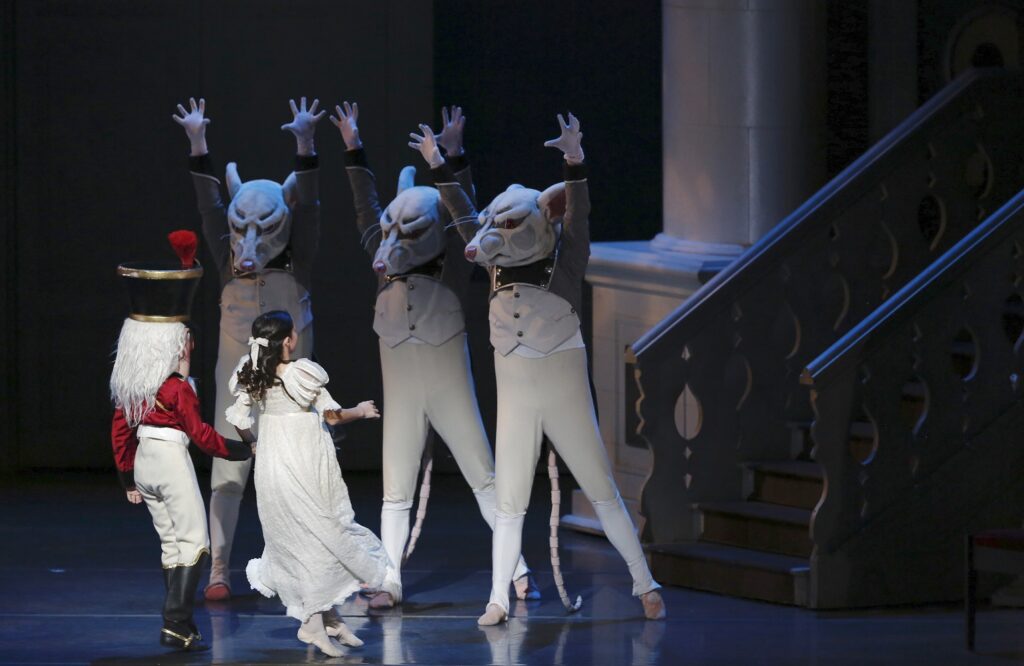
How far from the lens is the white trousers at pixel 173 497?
6816 mm

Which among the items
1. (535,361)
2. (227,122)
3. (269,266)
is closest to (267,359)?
(535,361)

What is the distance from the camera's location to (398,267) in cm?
756

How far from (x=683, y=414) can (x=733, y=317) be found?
0.82 m

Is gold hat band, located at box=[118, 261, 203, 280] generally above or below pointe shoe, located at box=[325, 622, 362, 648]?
above

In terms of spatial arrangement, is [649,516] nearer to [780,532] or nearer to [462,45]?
[780,532]

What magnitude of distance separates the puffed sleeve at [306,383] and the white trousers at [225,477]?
1.03m

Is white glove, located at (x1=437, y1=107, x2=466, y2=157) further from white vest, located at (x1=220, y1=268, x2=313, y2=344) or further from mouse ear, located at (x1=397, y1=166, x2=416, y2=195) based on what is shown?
white vest, located at (x1=220, y1=268, x2=313, y2=344)

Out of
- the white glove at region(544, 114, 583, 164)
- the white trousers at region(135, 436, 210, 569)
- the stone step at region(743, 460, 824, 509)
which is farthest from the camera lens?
the stone step at region(743, 460, 824, 509)

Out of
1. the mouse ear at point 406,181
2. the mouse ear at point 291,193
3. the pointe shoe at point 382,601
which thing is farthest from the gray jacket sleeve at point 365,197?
the pointe shoe at point 382,601

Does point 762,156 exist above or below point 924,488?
above

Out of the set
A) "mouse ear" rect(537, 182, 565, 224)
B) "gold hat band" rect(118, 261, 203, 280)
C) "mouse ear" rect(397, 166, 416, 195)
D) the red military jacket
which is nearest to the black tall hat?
"gold hat band" rect(118, 261, 203, 280)

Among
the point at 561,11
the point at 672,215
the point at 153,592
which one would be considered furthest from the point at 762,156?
the point at 153,592

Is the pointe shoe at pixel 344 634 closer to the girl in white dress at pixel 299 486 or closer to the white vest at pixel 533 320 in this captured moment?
the girl in white dress at pixel 299 486

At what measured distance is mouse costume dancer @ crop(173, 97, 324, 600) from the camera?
7727mm
